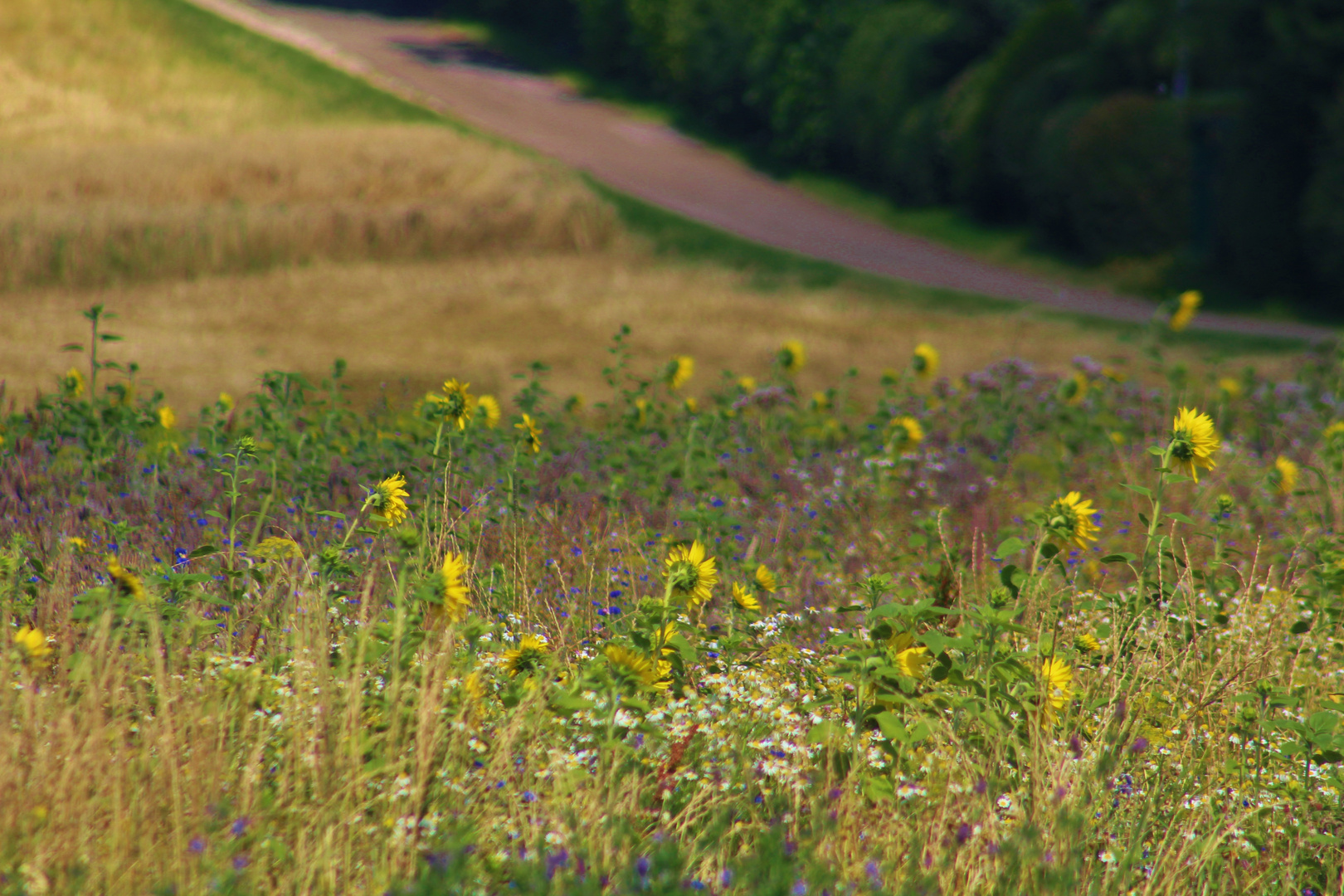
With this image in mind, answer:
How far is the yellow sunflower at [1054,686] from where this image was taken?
2625 millimetres

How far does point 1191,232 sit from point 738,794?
12.7 metres

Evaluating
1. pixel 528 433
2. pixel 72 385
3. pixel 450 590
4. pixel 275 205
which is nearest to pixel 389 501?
pixel 450 590

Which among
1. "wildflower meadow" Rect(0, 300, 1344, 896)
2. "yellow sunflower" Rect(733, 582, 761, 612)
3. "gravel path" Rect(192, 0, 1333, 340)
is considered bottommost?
"wildflower meadow" Rect(0, 300, 1344, 896)

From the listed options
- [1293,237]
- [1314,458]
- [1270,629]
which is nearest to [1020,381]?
[1314,458]

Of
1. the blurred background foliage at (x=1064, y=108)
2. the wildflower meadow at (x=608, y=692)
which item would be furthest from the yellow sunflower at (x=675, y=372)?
the blurred background foliage at (x=1064, y=108)

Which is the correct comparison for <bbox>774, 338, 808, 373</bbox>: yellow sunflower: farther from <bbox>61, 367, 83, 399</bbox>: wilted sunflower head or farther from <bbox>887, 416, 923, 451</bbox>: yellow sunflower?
<bbox>61, 367, 83, 399</bbox>: wilted sunflower head

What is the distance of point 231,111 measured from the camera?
533 inches

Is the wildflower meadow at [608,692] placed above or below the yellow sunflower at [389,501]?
below

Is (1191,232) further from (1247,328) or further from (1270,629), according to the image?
(1270,629)

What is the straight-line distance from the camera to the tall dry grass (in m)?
9.54

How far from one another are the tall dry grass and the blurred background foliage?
609cm

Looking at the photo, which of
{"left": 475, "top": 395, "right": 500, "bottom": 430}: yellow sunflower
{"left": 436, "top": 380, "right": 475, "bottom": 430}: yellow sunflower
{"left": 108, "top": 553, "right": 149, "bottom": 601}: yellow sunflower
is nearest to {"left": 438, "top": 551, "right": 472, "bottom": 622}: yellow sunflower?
{"left": 108, "top": 553, "right": 149, "bottom": 601}: yellow sunflower

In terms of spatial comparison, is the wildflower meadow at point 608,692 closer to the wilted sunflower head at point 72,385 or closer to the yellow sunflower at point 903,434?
the wilted sunflower head at point 72,385

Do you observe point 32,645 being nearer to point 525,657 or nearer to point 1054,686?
point 525,657
